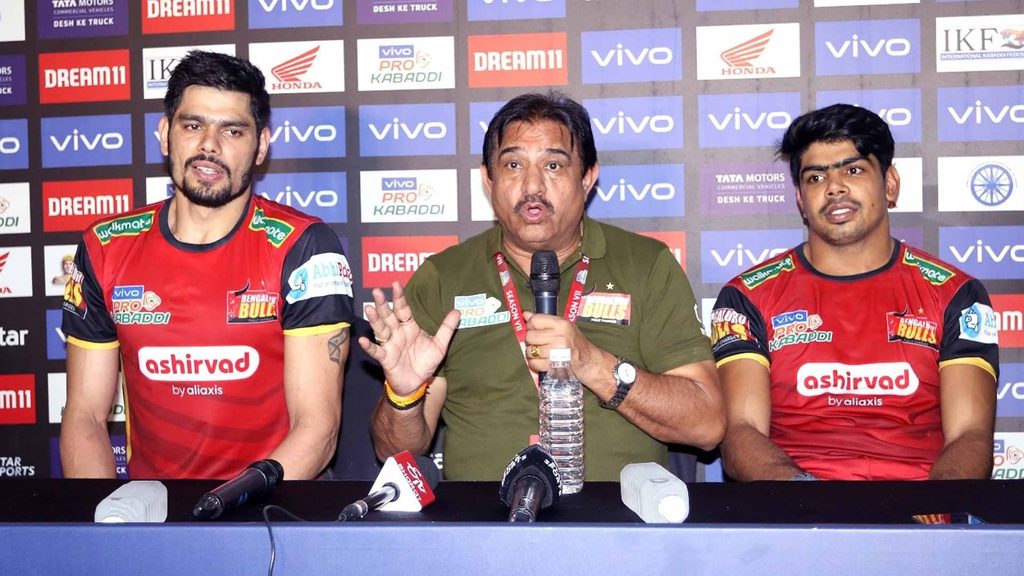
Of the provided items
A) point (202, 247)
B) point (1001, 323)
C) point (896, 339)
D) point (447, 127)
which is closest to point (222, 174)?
point (202, 247)

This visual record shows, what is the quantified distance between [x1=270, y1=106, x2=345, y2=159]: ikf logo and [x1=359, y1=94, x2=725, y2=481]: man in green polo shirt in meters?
0.88

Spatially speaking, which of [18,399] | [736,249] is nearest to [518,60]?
[736,249]

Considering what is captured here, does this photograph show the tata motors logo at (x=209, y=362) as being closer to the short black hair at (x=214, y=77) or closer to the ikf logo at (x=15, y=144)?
the short black hair at (x=214, y=77)

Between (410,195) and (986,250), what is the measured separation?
2.04 metres

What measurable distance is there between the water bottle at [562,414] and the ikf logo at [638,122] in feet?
5.04

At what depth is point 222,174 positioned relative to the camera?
246 centimetres

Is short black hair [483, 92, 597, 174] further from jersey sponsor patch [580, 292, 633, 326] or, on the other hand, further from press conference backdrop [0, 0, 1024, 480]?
press conference backdrop [0, 0, 1024, 480]

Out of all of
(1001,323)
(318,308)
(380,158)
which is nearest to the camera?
(318,308)

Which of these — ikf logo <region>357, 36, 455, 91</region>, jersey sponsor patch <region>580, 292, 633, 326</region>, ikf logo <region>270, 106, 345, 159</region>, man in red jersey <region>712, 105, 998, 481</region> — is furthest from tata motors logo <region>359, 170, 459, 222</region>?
man in red jersey <region>712, 105, 998, 481</region>

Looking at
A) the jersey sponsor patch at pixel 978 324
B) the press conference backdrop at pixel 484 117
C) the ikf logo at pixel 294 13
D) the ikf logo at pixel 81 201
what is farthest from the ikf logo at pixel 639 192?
the ikf logo at pixel 81 201

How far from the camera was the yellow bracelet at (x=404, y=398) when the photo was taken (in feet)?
6.87

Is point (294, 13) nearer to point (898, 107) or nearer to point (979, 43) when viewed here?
point (898, 107)

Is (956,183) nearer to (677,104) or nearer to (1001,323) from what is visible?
(1001,323)

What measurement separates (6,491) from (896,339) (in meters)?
2.19
